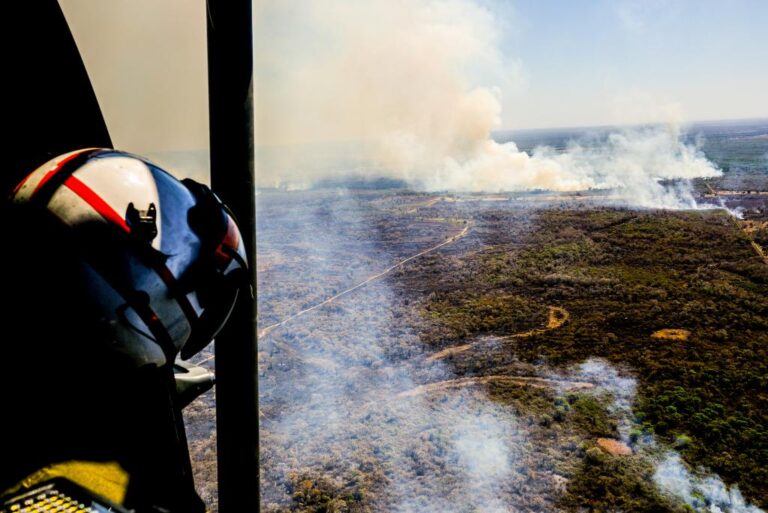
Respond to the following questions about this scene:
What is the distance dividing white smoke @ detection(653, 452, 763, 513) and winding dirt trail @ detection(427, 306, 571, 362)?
9.24 metres

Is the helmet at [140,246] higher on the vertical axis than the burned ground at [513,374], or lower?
higher

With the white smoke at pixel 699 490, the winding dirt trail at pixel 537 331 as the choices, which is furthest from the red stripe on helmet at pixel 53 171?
the winding dirt trail at pixel 537 331

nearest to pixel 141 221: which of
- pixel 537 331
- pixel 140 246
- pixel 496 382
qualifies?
pixel 140 246

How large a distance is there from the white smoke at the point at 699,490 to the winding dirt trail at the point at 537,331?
924 cm

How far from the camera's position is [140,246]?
2.04 meters

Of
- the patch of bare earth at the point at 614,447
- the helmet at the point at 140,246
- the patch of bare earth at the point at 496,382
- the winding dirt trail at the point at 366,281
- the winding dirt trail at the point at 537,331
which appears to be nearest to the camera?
the helmet at the point at 140,246

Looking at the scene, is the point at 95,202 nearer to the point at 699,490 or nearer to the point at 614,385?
the point at 699,490

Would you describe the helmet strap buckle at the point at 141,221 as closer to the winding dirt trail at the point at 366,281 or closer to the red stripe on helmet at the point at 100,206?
the red stripe on helmet at the point at 100,206

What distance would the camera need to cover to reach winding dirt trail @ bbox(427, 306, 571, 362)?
21.5m

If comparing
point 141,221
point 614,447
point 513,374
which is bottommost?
point 614,447

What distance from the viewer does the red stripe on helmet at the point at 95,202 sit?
6.57 feet

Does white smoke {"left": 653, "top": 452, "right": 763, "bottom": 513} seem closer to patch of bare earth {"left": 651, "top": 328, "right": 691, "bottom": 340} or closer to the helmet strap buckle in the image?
patch of bare earth {"left": 651, "top": 328, "right": 691, "bottom": 340}

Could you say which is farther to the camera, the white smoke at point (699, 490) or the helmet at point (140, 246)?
the white smoke at point (699, 490)

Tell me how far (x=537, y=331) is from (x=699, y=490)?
35.8ft
